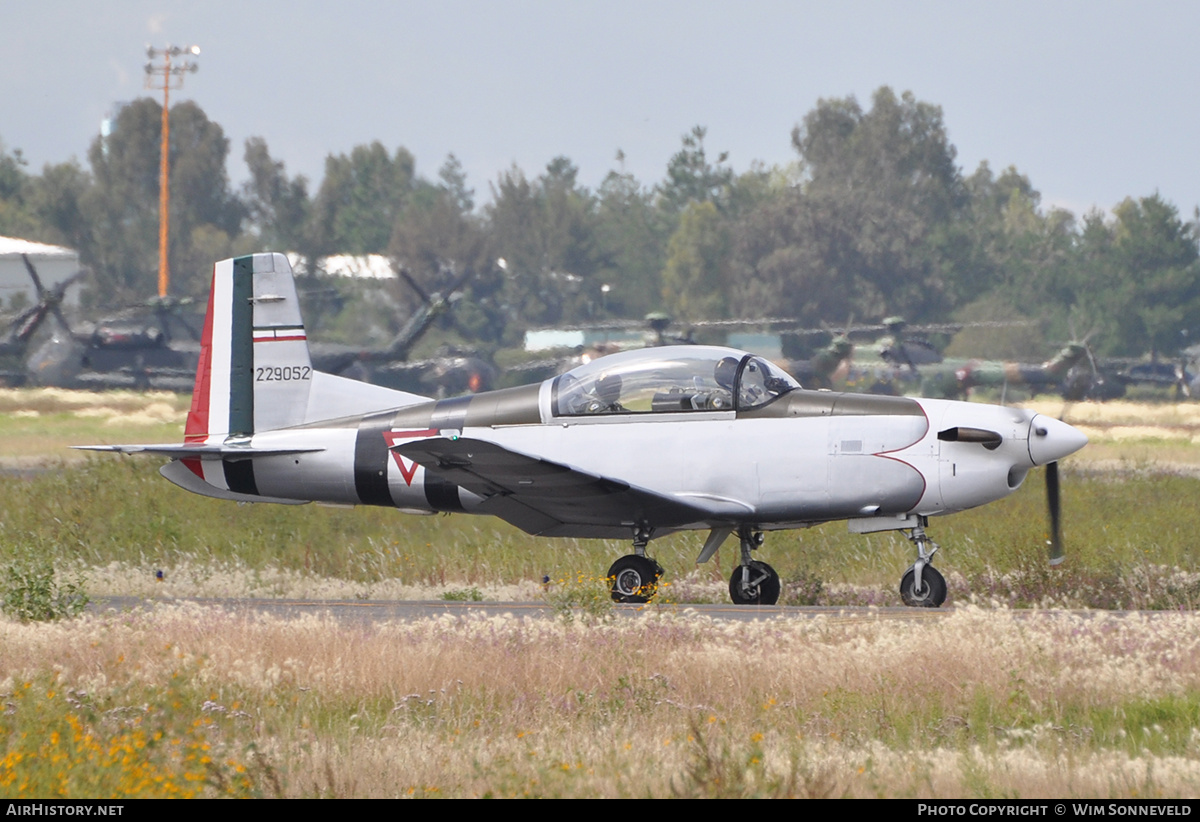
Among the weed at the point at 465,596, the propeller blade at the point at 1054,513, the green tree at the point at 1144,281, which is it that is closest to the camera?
the propeller blade at the point at 1054,513

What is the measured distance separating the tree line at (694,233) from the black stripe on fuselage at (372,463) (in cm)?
4888

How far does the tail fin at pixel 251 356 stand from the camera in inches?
573

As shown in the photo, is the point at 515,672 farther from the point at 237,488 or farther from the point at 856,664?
the point at 237,488

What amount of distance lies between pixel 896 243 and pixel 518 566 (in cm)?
6415

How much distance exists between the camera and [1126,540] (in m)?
15.6

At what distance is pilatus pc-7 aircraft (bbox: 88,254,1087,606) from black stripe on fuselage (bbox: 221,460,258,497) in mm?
14

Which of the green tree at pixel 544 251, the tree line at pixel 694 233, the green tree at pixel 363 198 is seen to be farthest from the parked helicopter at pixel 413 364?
the green tree at pixel 363 198

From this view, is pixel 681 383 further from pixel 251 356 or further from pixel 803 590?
pixel 251 356

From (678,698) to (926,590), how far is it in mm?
4722

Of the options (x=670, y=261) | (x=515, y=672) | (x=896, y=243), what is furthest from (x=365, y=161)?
(x=515, y=672)

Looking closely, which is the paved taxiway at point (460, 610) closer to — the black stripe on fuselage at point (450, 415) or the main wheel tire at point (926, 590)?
the main wheel tire at point (926, 590)

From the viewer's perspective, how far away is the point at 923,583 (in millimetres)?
12031

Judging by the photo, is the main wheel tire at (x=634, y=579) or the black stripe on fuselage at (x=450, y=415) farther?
the black stripe on fuselage at (x=450, y=415)

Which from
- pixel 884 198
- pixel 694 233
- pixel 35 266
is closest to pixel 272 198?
pixel 35 266
